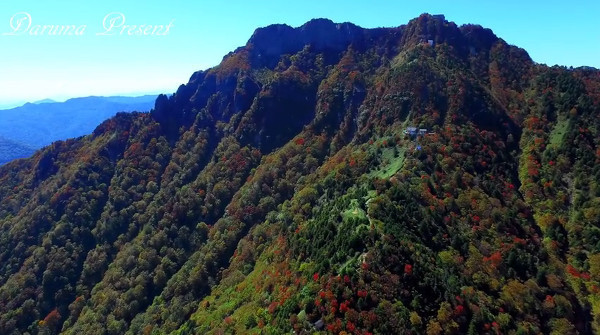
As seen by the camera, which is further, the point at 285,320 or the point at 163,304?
the point at 163,304

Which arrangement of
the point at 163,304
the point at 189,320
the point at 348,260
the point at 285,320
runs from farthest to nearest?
the point at 163,304, the point at 189,320, the point at 348,260, the point at 285,320

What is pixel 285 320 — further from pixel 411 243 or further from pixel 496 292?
pixel 496 292

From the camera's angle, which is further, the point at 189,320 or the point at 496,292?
the point at 189,320

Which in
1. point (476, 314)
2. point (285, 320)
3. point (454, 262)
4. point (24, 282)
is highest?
point (454, 262)

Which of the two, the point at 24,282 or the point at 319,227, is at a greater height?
the point at 319,227

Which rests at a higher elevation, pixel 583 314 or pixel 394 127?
pixel 394 127

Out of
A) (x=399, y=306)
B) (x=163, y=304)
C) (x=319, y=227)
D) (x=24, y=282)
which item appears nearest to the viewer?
(x=399, y=306)

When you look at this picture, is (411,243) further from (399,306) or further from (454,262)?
(399,306)

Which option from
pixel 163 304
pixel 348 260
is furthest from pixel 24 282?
pixel 348 260

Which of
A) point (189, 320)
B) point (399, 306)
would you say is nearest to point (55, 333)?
point (189, 320)
